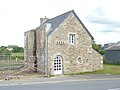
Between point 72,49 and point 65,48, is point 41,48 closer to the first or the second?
point 65,48

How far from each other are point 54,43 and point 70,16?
3.77 meters

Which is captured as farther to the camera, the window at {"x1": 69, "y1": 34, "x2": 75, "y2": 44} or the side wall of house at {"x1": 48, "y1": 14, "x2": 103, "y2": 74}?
the window at {"x1": 69, "y1": 34, "x2": 75, "y2": 44}

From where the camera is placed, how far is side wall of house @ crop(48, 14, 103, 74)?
1182 inches

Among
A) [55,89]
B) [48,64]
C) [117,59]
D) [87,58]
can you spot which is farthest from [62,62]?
[117,59]

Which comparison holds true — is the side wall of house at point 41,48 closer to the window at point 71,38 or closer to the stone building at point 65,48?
the stone building at point 65,48

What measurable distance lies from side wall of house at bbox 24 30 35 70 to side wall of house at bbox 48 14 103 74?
5.53m

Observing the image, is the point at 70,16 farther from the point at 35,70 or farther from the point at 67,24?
the point at 35,70

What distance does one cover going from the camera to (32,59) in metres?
34.9

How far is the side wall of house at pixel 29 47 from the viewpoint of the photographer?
34969 mm

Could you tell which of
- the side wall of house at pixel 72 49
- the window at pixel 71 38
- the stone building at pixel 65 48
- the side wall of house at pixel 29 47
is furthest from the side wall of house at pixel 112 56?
the window at pixel 71 38

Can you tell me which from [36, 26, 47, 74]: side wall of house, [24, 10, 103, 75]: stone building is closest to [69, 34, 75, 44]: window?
[24, 10, 103, 75]: stone building

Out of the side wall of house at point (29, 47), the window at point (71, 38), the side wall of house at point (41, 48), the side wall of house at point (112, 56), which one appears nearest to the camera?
the side wall of house at point (41, 48)

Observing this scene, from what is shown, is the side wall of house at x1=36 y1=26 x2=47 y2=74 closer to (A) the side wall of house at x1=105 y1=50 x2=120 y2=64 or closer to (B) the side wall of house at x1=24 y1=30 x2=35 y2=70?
(B) the side wall of house at x1=24 y1=30 x2=35 y2=70

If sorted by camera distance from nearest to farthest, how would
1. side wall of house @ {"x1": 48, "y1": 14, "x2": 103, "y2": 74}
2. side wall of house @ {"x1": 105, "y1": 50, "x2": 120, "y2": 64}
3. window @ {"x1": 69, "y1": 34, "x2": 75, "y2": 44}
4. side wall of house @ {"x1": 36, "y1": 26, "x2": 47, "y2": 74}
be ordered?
side wall of house @ {"x1": 48, "y1": 14, "x2": 103, "y2": 74} < side wall of house @ {"x1": 36, "y1": 26, "x2": 47, "y2": 74} < window @ {"x1": 69, "y1": 34, "x2": 75, "y2": 44} < side wall of house @ {"x1": 105, "y1": 50, "x2": 120, "y2": 64}
